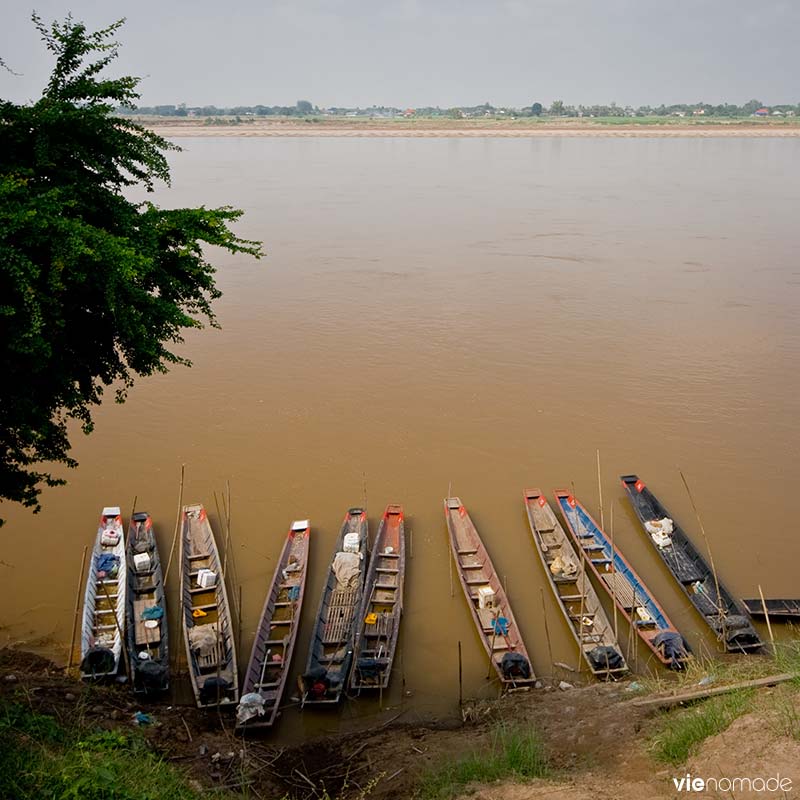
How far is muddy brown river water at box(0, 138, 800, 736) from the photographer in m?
11.7

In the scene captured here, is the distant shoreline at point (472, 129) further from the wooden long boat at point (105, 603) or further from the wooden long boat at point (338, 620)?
the wooden long boat at point (338, 620)

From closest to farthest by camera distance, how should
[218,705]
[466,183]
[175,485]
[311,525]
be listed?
[218,705] → [311,525] → [175,485] → [466,183]

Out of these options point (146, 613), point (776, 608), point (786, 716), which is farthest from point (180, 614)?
point (776, 608)

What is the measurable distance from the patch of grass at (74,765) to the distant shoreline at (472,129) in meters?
92.5

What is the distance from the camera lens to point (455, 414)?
1697 centimetres

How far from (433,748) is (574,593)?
175 inches

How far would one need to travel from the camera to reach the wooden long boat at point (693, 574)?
9.92 m

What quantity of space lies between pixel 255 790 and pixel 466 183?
4866 centimetres

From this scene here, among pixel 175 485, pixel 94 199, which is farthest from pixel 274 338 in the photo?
pixel 94 199

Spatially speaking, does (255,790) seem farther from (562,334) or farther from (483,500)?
(562,334)

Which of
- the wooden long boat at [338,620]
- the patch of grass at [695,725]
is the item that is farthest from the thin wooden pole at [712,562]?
the wooden long boat at [338,620]

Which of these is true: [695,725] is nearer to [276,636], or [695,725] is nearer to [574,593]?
[574,593]

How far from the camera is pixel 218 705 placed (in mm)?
8797

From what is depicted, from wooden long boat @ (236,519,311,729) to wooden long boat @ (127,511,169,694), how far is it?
1144mm
